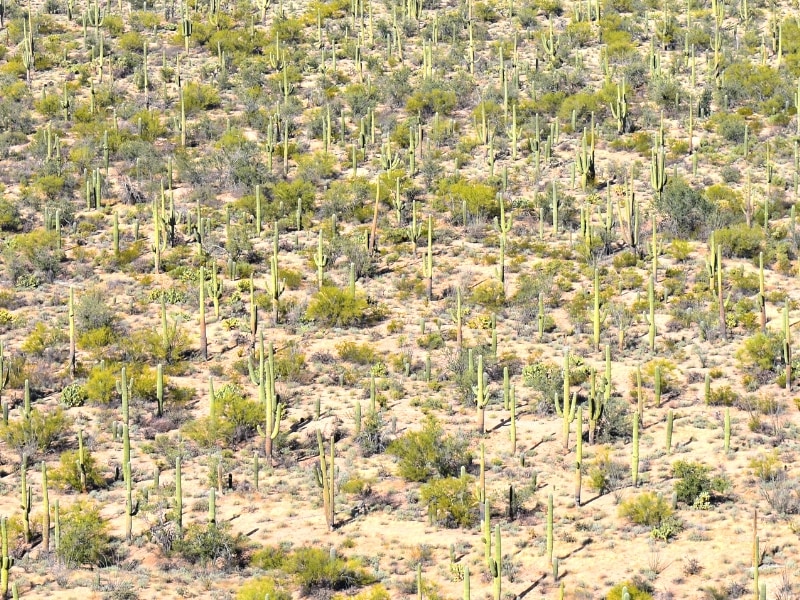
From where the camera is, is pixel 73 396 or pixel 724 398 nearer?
pixel 724 398

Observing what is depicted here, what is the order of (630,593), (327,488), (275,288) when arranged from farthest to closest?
(275,288) < (327,488) < (630,593)

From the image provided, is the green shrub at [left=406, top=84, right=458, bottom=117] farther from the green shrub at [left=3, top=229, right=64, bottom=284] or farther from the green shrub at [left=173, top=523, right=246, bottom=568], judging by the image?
the green shrub at [left=173, top=523, right=246, bottom=568]

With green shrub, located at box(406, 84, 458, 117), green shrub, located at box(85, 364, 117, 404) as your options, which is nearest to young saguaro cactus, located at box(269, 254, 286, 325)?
green shrub, located at box(85, 364, 117, 404)

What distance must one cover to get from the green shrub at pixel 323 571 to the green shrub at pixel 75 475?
3983 mm

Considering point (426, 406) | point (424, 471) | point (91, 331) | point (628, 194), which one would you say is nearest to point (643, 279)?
point (628, 194)

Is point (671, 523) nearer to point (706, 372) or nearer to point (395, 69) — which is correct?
point (706, 372)

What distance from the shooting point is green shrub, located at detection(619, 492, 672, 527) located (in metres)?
18.6

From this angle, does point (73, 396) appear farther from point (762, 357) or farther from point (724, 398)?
point (762, 357)

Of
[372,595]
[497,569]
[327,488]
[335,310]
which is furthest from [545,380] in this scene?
[372,595]

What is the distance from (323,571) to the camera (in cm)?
1717

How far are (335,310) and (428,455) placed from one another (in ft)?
20.8

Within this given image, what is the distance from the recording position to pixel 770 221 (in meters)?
29.9

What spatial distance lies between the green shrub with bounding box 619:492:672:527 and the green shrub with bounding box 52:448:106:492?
7.80 meters

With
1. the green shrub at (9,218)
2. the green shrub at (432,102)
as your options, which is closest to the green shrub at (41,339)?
the green shrub at (9,218)
